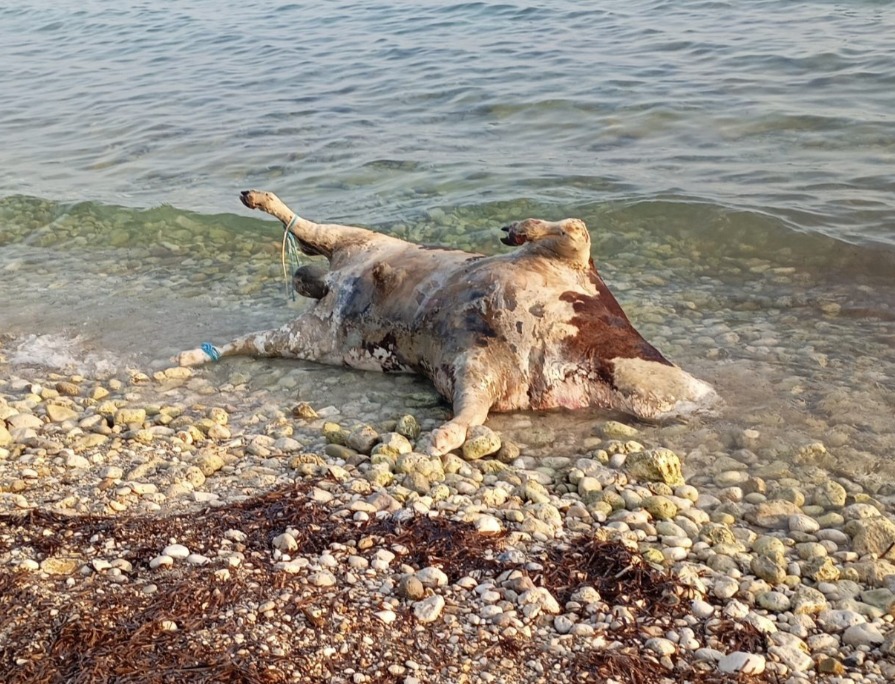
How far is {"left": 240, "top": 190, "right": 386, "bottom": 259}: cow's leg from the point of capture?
7387 mm

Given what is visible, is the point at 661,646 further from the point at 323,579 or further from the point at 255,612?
the point at 255,612

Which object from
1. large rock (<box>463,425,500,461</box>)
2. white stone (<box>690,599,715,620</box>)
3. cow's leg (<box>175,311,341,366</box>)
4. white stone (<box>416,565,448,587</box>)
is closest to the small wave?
cow's leg (<box>175,311,341,366</box>)

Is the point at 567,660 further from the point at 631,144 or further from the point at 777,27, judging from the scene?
the point at 777,27

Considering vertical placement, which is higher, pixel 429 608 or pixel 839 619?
pixel 429 608

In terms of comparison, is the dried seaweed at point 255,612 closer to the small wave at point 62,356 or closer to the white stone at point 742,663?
the white stone at point 742,663

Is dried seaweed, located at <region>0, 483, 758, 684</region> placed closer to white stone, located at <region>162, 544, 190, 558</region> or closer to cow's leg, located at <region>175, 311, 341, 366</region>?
white stone, located at <region>162, 544, 190, 558</region>

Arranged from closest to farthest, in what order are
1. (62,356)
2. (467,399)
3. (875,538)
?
(875,538)
(467,399)
(62,356)

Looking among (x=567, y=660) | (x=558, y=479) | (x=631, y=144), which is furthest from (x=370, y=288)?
(x=631, y=144)

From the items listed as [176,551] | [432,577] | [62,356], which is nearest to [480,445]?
[432,577]

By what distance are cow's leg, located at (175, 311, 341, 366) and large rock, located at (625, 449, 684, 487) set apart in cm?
261

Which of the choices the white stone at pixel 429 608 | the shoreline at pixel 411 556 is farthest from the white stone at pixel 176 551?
the white stone at pixel 429 608

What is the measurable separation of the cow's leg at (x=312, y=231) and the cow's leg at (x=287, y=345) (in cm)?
66

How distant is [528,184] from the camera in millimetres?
11195

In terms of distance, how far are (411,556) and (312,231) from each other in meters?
3.88
